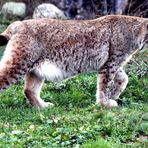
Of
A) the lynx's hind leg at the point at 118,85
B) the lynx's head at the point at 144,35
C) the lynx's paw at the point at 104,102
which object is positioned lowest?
the lynx's paw at the point at 104,102

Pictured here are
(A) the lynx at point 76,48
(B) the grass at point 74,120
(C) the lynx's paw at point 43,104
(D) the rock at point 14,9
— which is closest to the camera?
(B) the grass at point 74,120

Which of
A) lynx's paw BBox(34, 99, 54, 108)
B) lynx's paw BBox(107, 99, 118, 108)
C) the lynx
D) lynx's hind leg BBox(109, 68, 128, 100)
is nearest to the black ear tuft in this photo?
the lynx

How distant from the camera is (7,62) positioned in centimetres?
810

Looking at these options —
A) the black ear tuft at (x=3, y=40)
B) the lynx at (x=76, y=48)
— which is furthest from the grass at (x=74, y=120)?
the black ear tuft at (x=3, y=40)

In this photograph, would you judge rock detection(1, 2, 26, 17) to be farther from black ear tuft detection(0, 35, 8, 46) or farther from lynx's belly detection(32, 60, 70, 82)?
black ear tuft detection(0, 35, 8, 46)

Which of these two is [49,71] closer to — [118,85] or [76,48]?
[76,48]

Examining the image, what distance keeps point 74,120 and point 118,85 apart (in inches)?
86.8

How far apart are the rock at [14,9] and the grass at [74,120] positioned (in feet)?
27.5

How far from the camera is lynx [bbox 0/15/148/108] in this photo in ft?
27.5

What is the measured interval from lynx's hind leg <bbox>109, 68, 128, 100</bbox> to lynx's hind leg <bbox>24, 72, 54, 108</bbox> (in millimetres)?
1127

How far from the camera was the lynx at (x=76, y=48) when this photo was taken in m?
8.37

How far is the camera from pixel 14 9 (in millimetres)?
18406

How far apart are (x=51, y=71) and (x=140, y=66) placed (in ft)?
9.67

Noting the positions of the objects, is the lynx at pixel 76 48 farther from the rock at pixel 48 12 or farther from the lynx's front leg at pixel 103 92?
the rock at pixel 48 12
